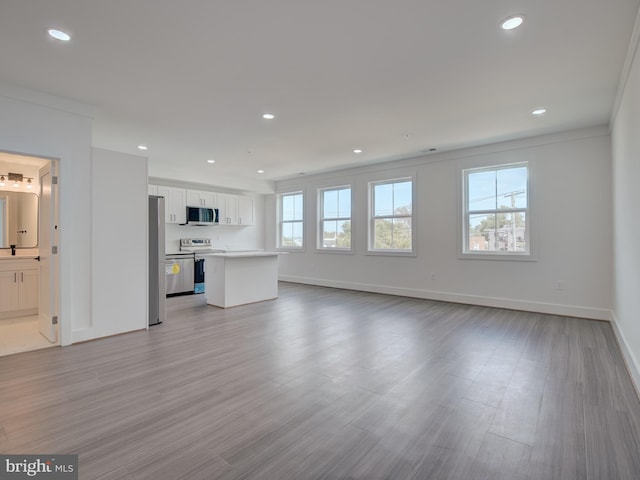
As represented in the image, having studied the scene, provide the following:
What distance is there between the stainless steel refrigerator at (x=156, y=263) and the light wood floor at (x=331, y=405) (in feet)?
1.43

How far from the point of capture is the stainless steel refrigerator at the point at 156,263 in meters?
4.50

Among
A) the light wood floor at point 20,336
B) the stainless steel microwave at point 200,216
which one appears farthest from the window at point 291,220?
the light wood floor at point 20,336

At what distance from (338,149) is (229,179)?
3.36 meters

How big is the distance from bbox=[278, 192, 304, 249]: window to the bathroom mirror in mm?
5202

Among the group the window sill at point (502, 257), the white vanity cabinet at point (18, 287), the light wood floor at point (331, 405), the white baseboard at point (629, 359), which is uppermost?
the window sill at point (502, 257)

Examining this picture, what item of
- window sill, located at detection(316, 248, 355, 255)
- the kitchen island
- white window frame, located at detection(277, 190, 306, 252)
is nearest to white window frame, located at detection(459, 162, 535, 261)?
window sill, located at detection(316, 248, 355, 255)

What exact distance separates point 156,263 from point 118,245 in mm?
660

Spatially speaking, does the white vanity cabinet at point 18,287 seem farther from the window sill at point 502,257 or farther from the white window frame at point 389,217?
the window sill at point 502,257

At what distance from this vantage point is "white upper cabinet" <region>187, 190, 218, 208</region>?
7.34 meters

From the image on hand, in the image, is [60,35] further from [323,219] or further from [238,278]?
[323,219]

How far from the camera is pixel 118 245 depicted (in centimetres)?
399

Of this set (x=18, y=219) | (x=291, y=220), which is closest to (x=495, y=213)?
(x=291, y=220)

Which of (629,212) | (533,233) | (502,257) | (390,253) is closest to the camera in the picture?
(629,212)

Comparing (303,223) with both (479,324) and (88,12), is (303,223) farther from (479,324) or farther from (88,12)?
(88,12)
